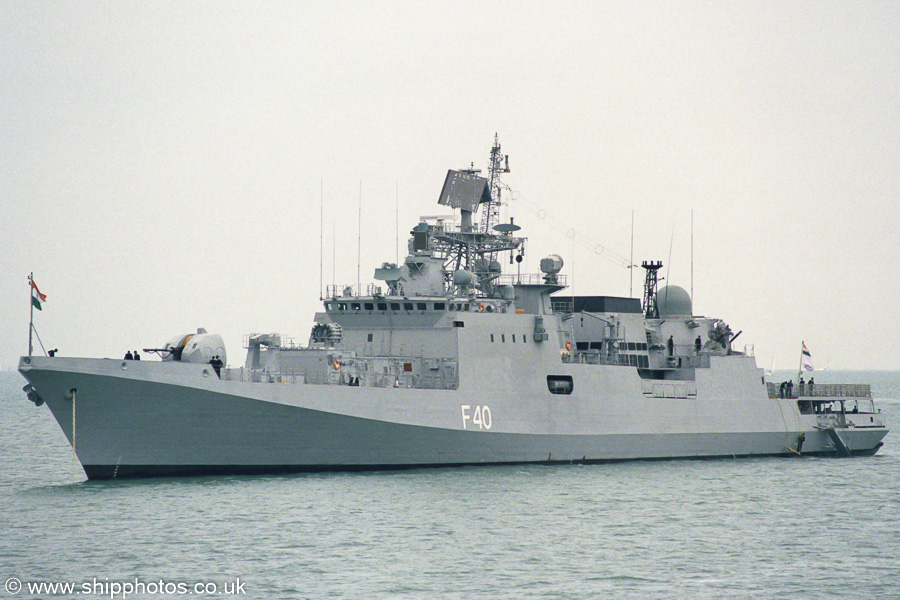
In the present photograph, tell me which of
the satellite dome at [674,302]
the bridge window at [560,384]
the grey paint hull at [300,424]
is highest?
the satellite dome at [674,302]

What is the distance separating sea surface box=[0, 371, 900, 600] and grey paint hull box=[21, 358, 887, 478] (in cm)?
45

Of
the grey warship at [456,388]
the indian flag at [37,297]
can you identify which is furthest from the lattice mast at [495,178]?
the indian flag at [37,297]

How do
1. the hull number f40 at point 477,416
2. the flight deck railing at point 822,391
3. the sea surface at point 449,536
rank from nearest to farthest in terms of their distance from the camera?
the sea surface at point 449,536
the hull number f40 at point 477,416
the flight deck railing at point 822,391

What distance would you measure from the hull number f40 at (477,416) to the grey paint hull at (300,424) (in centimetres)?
8

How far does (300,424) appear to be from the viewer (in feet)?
74.0

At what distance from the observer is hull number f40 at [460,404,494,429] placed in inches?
976

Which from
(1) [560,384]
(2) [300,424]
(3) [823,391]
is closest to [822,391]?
(3) [823,391]

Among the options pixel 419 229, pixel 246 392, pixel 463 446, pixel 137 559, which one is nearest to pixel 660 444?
pixel 463 446

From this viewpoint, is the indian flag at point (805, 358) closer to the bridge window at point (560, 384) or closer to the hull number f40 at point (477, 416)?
the bridge window at point (560, 384)

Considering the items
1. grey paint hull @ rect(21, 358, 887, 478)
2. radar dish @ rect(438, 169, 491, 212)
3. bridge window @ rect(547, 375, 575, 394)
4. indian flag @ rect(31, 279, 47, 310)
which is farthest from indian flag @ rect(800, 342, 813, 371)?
indian flag @ rect(31, 279, 47, 310)

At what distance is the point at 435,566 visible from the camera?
16281mm

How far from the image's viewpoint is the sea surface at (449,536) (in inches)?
608

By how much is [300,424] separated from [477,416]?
469 centimetres

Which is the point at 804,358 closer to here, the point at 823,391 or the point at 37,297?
the point at 823,391
